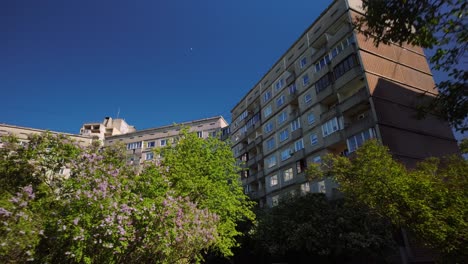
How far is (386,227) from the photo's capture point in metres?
19.2

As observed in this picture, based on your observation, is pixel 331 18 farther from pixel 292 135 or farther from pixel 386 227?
pixel 386 227

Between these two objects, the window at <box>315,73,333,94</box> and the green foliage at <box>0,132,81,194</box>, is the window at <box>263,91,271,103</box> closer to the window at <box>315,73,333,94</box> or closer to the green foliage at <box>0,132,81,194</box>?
the window at <box>315,73,333,94</box>

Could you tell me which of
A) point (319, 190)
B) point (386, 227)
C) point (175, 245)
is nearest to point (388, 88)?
point (319, 190)

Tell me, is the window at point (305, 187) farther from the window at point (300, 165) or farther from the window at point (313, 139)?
the window at point (313, 139)

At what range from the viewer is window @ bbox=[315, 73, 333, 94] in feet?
101

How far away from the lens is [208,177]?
2073cm

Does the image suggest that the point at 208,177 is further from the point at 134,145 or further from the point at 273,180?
the point at 134,145

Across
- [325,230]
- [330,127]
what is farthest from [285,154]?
[325,230]

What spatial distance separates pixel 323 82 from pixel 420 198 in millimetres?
Result: 20016

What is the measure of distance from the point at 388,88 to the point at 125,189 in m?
25.9

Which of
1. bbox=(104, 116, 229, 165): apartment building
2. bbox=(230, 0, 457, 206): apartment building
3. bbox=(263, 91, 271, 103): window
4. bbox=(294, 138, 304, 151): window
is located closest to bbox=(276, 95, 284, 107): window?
bbox=(230, 0, 457, 206): apartment building

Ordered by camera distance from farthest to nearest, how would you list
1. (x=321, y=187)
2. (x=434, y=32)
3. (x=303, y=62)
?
(x=303, y=62) → (x=321, y=187) → (x=434, y=32)

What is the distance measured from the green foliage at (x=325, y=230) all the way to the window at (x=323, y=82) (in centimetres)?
1264

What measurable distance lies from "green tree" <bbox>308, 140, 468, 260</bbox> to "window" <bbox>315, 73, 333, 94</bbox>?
15.5 metres
